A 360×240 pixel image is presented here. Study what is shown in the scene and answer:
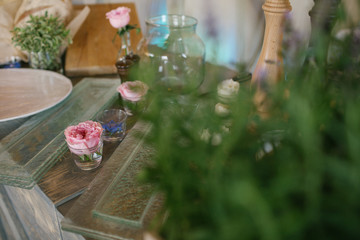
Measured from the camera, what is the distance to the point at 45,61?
0.92 m

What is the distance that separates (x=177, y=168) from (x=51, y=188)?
37 centimetres

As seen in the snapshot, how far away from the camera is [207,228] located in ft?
0.69

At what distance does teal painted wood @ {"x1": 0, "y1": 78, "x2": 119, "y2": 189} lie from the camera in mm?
545

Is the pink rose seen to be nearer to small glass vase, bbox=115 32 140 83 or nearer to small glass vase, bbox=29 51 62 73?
small glass vase, bbox=115 32 140 83

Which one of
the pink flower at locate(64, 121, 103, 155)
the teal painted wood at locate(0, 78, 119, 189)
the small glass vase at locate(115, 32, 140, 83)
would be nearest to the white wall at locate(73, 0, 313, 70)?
the small glass vase at locate(115, 32, 140, 83)

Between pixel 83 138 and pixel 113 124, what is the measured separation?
0.37ft

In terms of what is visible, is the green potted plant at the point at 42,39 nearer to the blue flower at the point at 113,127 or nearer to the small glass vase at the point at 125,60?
the small glass vase at the point at 125,60

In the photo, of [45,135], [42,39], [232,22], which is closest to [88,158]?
[45,135]

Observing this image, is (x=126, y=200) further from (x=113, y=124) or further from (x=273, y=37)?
(x=273, y=37)

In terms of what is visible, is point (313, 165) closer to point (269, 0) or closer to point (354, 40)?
point (354, 40)

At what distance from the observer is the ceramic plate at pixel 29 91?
28.8 inches

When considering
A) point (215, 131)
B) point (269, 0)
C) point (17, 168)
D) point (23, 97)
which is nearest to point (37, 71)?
point (23, 97)

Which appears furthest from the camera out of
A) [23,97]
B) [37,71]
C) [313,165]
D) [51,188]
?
[37,71]

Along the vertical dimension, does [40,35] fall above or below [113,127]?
above
